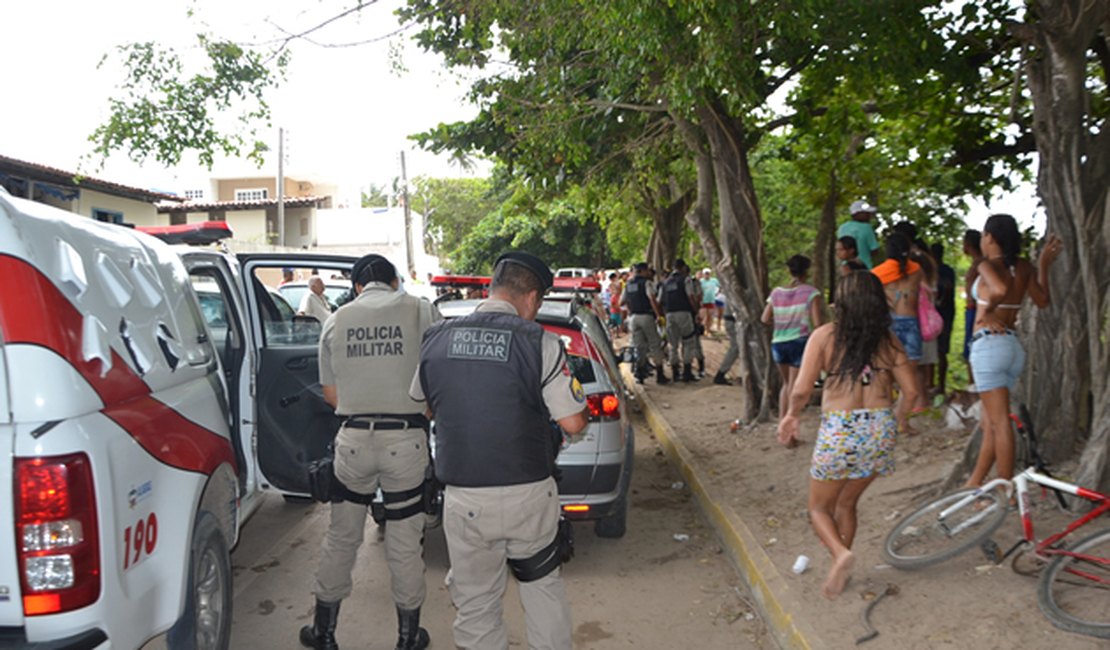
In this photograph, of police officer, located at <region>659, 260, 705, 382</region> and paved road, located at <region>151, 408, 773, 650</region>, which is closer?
paved road, located at <region>151, 408, 773, 650</region>

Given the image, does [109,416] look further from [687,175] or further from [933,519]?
[687,175]

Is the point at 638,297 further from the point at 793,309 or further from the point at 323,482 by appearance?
the point at 323,482

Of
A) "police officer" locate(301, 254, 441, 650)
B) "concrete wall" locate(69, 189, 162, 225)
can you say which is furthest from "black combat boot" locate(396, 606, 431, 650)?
"concrete wall" locate(69, 189, 162, 225)

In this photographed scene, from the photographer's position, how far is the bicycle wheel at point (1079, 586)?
13.4 feet

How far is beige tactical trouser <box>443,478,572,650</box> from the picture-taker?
3.54 meters

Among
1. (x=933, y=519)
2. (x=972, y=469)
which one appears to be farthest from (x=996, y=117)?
(x=933, y=519)

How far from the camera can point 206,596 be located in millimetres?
3979

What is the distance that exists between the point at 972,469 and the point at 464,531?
12.6 ft

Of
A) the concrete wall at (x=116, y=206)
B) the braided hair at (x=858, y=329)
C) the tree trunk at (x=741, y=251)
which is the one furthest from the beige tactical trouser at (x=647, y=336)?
the concrete wall at (x=116, y=206)

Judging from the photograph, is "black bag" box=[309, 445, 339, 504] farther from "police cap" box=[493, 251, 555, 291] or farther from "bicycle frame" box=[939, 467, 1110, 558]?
"bicycle frame" box=[939, 467, 1110, 558]

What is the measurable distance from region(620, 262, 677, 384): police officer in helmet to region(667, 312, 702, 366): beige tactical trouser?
26cm

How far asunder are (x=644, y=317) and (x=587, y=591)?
877 cm

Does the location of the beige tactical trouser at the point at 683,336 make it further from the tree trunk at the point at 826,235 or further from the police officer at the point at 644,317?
the tree trunk at the point at 826,235

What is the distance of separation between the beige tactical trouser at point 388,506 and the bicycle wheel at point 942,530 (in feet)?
8.68
